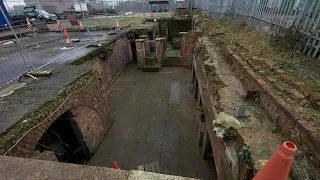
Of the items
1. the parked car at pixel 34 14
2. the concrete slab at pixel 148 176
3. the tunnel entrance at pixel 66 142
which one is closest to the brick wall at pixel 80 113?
the tunnel entrance at pixel 66 142

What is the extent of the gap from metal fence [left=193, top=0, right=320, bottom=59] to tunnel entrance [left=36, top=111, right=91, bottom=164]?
623cm

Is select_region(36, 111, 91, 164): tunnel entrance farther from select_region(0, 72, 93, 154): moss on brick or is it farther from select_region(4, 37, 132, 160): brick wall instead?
select_region(0, 72, 93, 154): moss on brick

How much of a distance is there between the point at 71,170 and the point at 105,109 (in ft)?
17.3

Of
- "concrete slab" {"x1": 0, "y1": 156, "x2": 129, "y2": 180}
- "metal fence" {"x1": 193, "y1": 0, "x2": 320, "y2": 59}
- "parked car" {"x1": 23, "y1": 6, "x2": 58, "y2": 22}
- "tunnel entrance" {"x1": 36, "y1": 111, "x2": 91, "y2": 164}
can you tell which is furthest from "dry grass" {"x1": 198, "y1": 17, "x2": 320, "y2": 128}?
"parked car" {"x1": 23, "y1": 6, "x2": 58, "y2": 22}

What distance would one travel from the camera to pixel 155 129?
285 inches

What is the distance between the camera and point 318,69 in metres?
A: 3.05

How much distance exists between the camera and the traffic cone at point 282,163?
1206mm

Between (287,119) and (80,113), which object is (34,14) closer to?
(80,113)

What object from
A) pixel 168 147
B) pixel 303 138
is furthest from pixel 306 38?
pixel 168 147

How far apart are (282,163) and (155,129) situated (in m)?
6.20

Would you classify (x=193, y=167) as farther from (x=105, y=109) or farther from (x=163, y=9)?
(x=163, y=9)

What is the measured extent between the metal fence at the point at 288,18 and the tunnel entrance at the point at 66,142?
623 cm

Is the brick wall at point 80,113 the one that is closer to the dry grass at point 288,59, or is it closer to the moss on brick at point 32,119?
the moss on brick at point 32,119

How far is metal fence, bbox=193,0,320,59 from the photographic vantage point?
11.4 feet
